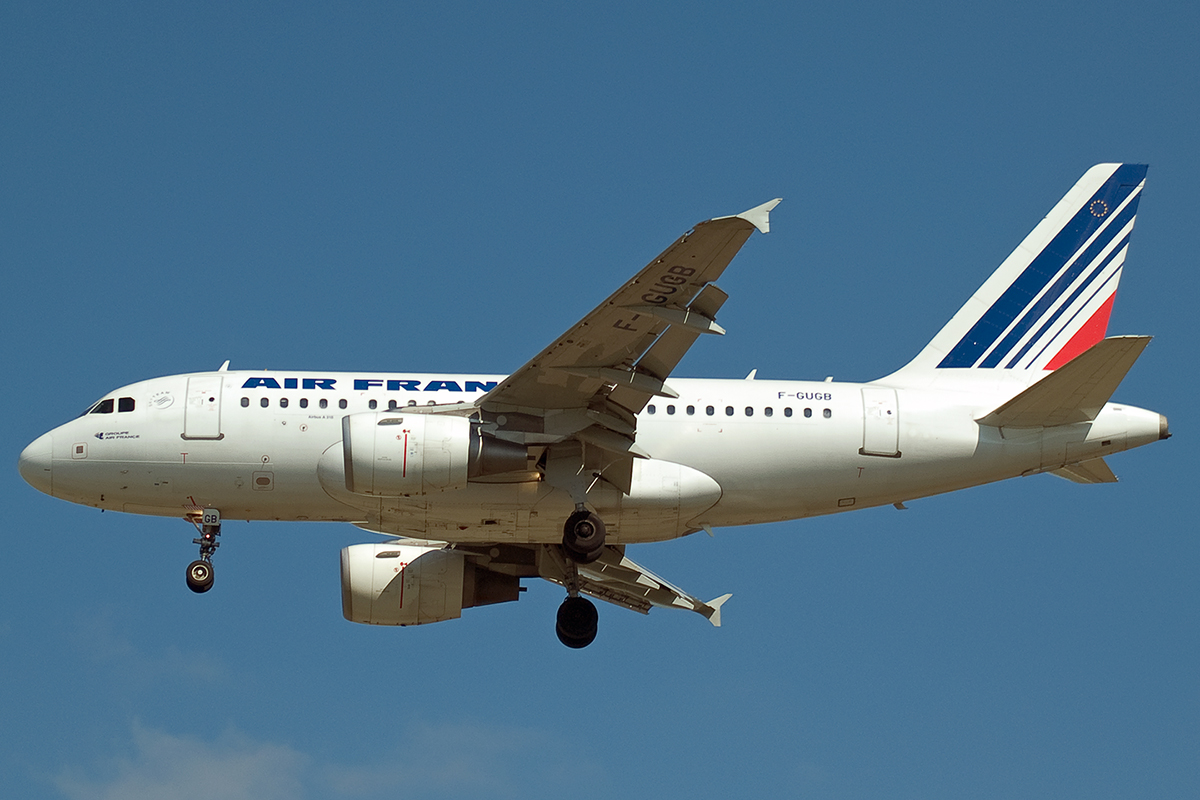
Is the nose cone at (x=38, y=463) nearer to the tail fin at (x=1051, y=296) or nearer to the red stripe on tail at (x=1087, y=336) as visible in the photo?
the tail fin at (x=1051, y=296)

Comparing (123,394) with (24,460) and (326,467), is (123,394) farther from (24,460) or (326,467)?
(326,467)

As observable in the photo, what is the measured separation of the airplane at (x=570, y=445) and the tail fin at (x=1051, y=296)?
0.71 meters

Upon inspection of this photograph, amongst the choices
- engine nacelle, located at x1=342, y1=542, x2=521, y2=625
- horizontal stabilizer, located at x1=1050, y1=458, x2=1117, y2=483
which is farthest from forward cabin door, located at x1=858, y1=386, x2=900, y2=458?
engine nacelle, located at x1=342, y1=542, x2=521, y2=625

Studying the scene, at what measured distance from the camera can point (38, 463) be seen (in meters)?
33.4

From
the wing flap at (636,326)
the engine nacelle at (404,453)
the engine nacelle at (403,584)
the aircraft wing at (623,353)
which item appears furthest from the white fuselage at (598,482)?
the engine nacelle at (403,584)

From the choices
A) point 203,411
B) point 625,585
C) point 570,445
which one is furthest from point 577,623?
point 203,411

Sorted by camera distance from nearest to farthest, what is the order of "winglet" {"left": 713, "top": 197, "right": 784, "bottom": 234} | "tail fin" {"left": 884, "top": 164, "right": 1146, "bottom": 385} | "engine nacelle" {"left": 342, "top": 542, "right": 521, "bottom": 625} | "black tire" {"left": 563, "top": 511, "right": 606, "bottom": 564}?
"winglet" {"left": 713, "top": 197, "right": 784, "bottom": 234}, "black tire" {"left": 563, "top": 511, "right": 606, "bottom": 564}, "tail fin" {"left": 884, "top": 164, "right": 1146, "bottom": 385}, "engine nacelle" {"left": 342, "top": 542, "right": 521, "bottom": 625}

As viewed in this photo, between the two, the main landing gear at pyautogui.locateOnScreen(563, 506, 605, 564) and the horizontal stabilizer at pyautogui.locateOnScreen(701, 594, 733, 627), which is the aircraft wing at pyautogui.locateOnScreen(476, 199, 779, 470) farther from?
the horizontal stabilizer at pyautogui.locateOnScreen(701, 594, 733, 627)

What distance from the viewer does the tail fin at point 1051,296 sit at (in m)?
36.1

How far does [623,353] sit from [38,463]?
41.3 feet

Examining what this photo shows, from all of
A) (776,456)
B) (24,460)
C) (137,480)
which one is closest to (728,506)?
(776,456)

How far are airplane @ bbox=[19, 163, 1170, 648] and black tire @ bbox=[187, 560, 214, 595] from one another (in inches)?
1.6

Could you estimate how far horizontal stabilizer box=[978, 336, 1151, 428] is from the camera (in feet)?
102

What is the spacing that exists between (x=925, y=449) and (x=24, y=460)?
61.0 feet
